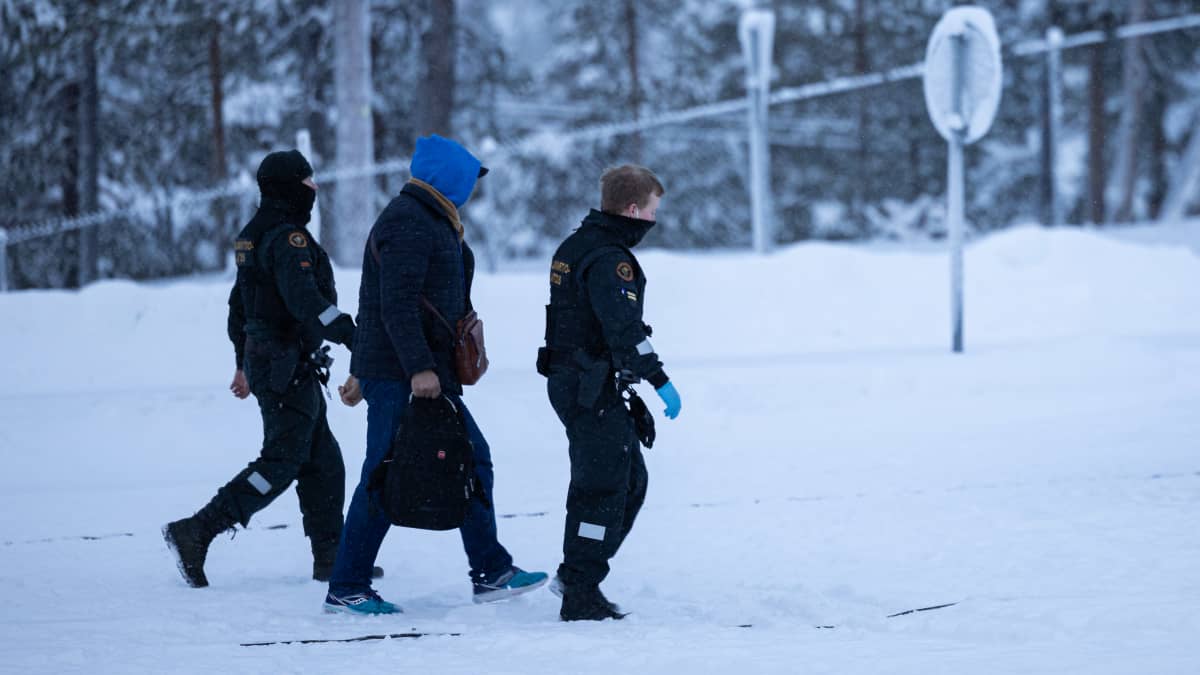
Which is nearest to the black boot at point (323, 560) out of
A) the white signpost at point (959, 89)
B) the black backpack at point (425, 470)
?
the black backpack at point (425, 470)

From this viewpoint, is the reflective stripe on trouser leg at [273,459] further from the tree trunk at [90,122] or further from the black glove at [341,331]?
the tree trunk at [90,122]

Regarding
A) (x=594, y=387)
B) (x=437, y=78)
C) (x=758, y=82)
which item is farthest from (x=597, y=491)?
(x=437, y=78)

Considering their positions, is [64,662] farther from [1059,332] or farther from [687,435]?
[1059,332]

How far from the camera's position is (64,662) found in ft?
13.7

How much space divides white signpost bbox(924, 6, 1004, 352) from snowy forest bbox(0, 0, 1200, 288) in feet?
11.9

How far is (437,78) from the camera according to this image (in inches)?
619

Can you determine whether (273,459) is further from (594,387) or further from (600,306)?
(600,306)

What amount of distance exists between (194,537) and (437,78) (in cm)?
1102

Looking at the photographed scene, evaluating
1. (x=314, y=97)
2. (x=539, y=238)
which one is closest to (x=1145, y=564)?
(x=539, y=238)

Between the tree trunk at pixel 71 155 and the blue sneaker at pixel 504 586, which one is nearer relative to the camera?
the blue sneaker at pixel 504 586

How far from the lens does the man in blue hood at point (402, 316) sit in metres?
4.68

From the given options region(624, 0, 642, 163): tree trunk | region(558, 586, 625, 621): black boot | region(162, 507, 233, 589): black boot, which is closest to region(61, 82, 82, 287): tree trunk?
region(624, 0, 642, 163): tree trunk

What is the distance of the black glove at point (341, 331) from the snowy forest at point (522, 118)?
705 centimetres

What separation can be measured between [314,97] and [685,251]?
5410 millimetres
